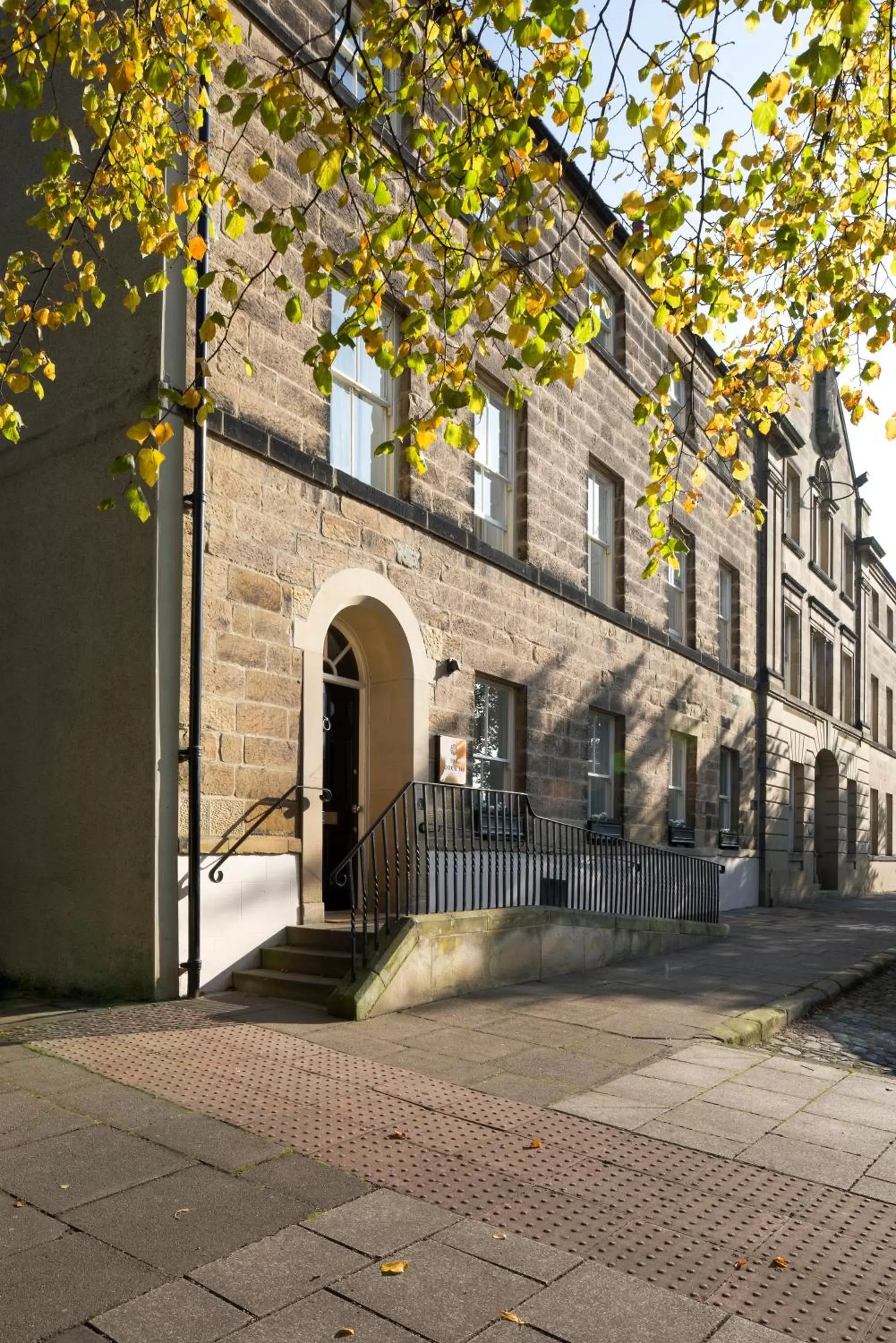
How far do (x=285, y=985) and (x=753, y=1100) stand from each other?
360cm

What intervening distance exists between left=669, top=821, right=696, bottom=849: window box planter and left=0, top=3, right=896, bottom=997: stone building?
19.2 inches

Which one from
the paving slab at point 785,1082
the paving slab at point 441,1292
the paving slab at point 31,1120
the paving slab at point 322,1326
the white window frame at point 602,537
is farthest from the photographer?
the white window frame at point 602,537

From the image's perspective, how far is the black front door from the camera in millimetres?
10352

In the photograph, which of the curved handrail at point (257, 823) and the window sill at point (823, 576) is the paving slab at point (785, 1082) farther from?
the window sill at point (823, 576)

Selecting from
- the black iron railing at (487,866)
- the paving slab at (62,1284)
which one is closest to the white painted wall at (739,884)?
the black iron railing at (487,866)

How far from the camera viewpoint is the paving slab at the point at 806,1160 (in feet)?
15.1

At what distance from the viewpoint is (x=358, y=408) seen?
1041 centimetres

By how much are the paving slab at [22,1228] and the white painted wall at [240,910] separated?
3.94 m

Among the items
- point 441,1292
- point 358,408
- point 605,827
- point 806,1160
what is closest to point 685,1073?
point 806,1160

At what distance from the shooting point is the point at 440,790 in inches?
424

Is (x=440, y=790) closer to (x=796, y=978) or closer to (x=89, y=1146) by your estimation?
(x=796, y=978)

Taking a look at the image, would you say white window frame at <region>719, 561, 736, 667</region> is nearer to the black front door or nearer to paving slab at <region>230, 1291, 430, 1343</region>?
the black front door

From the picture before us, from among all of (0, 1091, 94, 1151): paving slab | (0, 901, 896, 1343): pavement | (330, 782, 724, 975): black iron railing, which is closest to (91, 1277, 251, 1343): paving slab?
(0, 901, 896, 1343): pavement

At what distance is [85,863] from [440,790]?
143 inches
